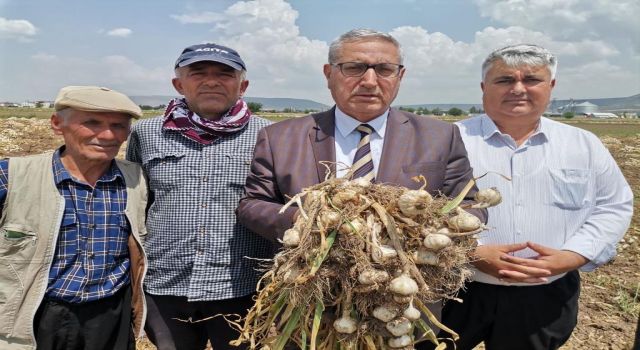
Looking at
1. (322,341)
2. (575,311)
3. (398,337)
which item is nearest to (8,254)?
(322,341)

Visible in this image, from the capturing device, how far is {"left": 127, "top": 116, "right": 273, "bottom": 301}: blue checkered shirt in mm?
2414

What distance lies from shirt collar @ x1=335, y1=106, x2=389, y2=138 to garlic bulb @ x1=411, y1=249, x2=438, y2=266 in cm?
79

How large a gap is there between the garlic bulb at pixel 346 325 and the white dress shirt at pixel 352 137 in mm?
792

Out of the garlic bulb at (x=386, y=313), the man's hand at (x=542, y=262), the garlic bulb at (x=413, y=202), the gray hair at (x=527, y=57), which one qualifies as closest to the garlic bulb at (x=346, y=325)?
the garlic bulb at (x=386, y=313)

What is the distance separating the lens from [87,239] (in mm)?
2219

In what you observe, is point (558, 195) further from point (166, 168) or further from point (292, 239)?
point (166, 168)

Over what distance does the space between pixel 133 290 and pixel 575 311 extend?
2.31 m

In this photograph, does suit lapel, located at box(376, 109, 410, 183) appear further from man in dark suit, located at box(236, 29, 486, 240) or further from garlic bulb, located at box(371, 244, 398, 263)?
garlic bulb, located at box(371, 244, 398, 263)

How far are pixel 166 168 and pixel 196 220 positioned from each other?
1.00ft

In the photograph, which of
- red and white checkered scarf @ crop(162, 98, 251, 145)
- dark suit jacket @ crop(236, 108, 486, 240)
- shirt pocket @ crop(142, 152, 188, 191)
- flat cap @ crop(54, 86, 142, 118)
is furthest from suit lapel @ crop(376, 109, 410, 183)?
flat cap @ crop(54, 86, 142, 118)

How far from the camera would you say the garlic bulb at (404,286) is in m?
1.50

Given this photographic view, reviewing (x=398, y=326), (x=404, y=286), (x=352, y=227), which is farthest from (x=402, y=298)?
(x=352, y=227)

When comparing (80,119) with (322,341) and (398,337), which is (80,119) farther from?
(398,337)

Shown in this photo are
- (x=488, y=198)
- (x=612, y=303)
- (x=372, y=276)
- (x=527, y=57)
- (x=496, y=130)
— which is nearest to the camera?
(x=372, y=276)
